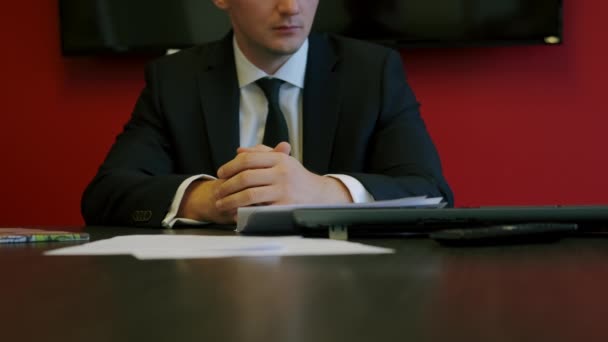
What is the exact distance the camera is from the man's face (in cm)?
173

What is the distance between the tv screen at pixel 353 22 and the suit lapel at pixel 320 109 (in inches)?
28.0

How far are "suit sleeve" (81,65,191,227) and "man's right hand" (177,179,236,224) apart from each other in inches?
1.0

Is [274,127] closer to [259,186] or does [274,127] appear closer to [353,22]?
[259,186]

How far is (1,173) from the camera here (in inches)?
110

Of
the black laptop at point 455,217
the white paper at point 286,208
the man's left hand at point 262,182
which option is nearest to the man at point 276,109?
the man's left hand at point 262,182

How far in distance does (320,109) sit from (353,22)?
836 mm

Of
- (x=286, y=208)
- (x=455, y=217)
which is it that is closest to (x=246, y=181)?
(x=286, y=208)

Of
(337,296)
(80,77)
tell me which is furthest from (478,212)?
(80,77)

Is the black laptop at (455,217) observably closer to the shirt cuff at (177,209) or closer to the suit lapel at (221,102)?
the shirt cuff at (177,209)

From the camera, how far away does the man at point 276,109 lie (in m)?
1.68

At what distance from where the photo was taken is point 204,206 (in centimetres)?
134

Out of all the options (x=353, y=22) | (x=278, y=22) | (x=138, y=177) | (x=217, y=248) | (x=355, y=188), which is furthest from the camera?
(x=353, y=22)

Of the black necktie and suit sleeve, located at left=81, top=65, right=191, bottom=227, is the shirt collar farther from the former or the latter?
suit sleeve, located at left=81, top=65, right=191, bottom=227

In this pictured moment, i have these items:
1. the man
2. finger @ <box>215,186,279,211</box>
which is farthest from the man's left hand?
the man
